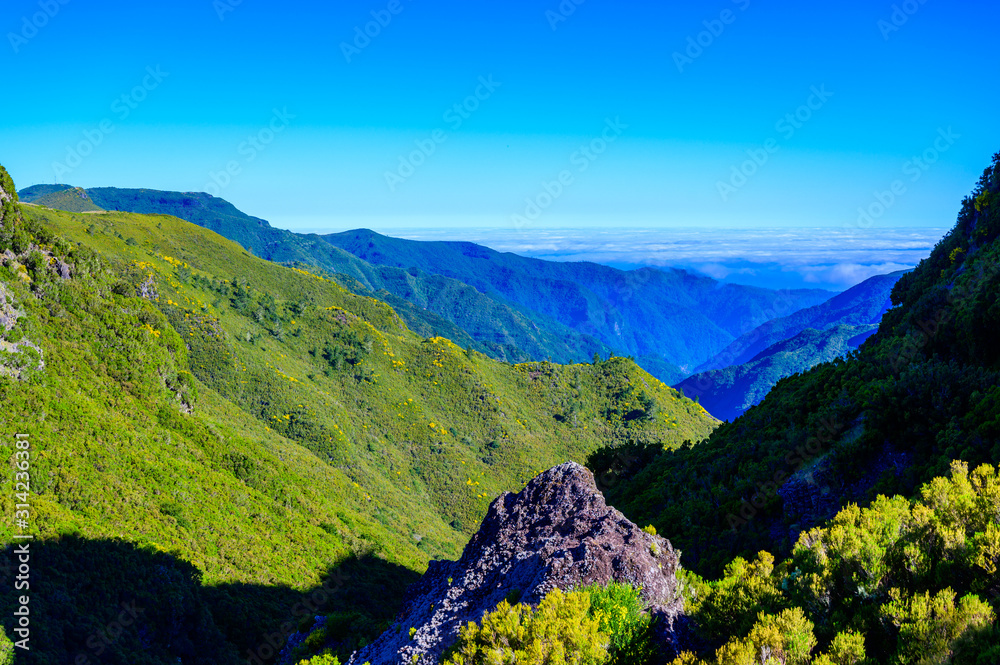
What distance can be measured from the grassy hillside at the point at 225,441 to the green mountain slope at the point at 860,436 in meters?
12.7

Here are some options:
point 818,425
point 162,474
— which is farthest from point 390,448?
point 818,425

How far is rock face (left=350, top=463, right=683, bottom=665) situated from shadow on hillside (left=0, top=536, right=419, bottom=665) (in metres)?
4.38

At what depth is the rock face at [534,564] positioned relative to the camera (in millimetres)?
10188

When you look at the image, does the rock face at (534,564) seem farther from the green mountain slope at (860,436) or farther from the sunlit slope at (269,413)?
the sunlit slope at (269,413)

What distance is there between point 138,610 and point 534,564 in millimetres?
19323

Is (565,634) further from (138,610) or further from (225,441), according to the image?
(225,441)

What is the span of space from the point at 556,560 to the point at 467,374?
78627mm

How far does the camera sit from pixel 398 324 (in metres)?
111

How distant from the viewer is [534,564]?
37.3 ft

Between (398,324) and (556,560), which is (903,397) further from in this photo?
(398,324)

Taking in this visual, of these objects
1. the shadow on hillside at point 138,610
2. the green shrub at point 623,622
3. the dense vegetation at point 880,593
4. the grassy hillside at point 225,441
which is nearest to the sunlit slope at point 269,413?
the grassy hillside at point 225,441
